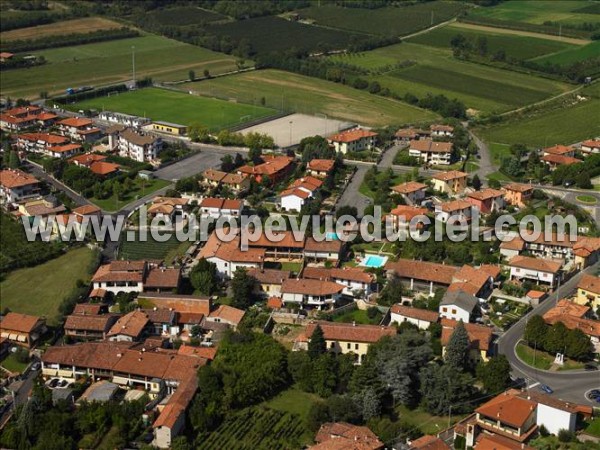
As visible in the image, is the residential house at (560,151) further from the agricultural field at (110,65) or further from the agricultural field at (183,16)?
the agricultural field at (183,16)

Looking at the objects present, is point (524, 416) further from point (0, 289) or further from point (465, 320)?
point (0, 289)

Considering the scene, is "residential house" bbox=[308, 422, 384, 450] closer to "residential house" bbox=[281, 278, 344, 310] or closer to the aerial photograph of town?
the aerial photograph of town

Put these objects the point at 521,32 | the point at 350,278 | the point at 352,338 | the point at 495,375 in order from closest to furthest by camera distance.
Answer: the point at 495,375 → the point at 352,338 → the point at 350,278 → the point at 521,32

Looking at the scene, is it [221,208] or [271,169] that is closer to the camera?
[221,208]

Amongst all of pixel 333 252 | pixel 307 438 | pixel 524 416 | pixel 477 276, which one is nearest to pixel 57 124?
pixel 333 252

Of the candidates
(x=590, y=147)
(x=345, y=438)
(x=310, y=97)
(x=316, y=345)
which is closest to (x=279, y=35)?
(x=310, y=97)

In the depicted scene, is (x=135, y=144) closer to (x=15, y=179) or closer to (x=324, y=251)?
(x=15, y=179)

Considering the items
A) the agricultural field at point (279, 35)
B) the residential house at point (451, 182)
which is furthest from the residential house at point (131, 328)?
the agricultural field at point (279, 35)
